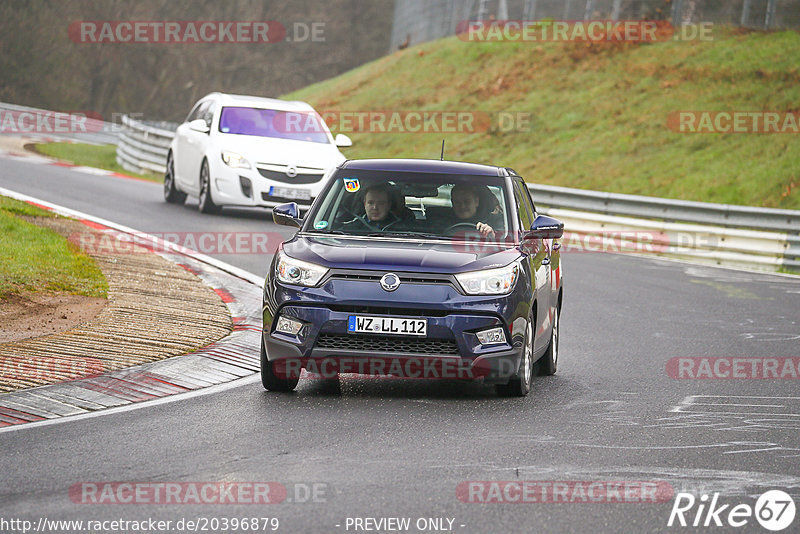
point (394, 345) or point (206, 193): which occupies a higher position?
point (394, 345)

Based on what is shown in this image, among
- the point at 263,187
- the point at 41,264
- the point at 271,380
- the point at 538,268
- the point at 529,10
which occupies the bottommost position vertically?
the point at 41,264

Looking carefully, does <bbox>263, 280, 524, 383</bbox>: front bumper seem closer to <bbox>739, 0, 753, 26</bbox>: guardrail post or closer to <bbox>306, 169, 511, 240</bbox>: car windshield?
<bbox>306, 169, 511, 240</bbox>: car windshield

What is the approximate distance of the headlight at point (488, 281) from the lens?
8477 mm

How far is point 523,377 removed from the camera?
8875mm

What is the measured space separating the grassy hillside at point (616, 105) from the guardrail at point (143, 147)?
9788 millimetres

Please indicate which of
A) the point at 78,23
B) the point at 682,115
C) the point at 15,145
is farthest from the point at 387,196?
the point at 78,23

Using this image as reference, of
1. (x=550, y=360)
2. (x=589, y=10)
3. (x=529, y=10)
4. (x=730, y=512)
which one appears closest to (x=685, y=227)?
(x=550, y=360)

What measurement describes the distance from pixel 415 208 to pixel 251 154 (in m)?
10.5

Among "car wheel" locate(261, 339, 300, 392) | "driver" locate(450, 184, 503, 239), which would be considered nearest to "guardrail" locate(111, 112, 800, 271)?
"driver" locate(450, 184, 503, 239)

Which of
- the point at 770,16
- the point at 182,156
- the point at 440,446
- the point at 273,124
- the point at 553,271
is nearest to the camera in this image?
the point at 440,446

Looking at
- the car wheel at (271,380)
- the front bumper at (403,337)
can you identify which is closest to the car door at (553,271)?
the front bumper at (403,337)

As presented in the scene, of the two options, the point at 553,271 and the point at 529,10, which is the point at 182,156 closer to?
the point at 553,271

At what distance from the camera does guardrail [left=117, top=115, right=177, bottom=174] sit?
30438 mm

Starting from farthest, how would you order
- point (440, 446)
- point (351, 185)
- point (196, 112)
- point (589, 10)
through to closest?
point (589, 10) → point (196, 112) → point (351, 185) → point (440, 446)
